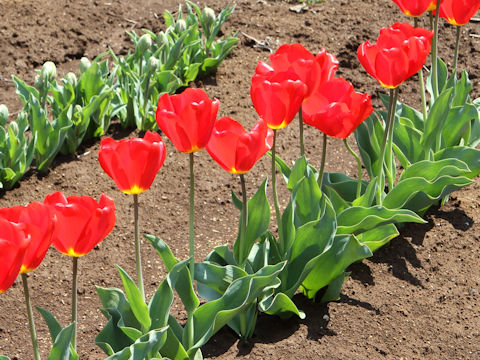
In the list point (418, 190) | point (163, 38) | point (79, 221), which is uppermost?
point (79, 221)

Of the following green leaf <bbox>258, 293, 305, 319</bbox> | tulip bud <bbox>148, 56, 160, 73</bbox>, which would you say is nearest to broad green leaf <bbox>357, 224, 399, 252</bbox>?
green leaf <bbox>258, 293, 305, 319</bbox>

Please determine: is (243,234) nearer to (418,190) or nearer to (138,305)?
(138,305)

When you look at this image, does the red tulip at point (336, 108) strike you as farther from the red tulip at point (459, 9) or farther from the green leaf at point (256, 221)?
the red tulip at point (459, 9)

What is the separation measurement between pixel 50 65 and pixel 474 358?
78.8 inches

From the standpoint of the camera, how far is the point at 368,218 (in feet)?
8.10

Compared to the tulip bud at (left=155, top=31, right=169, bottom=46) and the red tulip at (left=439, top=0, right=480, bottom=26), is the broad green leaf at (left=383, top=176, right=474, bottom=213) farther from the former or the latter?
the tulip bud at (left=155, top=31, right=169, bottom=46)

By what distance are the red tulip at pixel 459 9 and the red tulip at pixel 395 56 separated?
1.76 ft

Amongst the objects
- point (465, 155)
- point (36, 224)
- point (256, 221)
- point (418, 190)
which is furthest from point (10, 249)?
point (465, 155)

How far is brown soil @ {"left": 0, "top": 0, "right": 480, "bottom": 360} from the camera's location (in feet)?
8.24

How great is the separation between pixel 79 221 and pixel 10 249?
0.68ft

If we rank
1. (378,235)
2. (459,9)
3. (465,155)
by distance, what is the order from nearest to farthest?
1. (378,235)
2. (459,9)
3. (465,155)

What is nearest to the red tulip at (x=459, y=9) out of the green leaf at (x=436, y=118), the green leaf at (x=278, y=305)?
the green leaf at (x=436, y=118)

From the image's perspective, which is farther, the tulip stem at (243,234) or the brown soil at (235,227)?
the brown soil at (235,227)

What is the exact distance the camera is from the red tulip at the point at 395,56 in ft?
7.64
